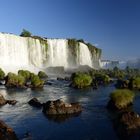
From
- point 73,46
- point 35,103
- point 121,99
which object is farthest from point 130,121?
point 73,46

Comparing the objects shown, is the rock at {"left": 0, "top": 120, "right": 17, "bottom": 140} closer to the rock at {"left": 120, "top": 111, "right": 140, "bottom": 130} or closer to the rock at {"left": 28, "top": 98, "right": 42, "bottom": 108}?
the rock at {"left": 120, "top": 111, "right": 140, "bottom": 130}

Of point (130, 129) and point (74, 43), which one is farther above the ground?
point (74, 43)

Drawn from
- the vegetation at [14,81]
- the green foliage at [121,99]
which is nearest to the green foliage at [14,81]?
the vegetation at [14,81]

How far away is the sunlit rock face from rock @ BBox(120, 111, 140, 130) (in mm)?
79443

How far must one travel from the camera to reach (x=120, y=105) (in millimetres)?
49125

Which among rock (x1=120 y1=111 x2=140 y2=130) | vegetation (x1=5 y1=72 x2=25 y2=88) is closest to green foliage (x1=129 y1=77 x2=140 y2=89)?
vegetation (x1=5 y1=72 x2=25 y2=88)

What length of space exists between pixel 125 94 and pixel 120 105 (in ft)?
7.62

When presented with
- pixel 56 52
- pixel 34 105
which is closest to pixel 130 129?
pixel 34 105

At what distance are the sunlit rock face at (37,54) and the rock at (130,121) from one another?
261ft

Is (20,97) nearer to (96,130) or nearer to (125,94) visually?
(125,94)

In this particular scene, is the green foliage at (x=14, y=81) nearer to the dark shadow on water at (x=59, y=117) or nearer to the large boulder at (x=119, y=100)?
the large boulder at (x=119, y=100)

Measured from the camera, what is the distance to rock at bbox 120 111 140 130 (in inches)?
1483

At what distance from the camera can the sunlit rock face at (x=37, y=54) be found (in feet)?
396

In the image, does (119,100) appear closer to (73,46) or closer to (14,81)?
(14,81)
